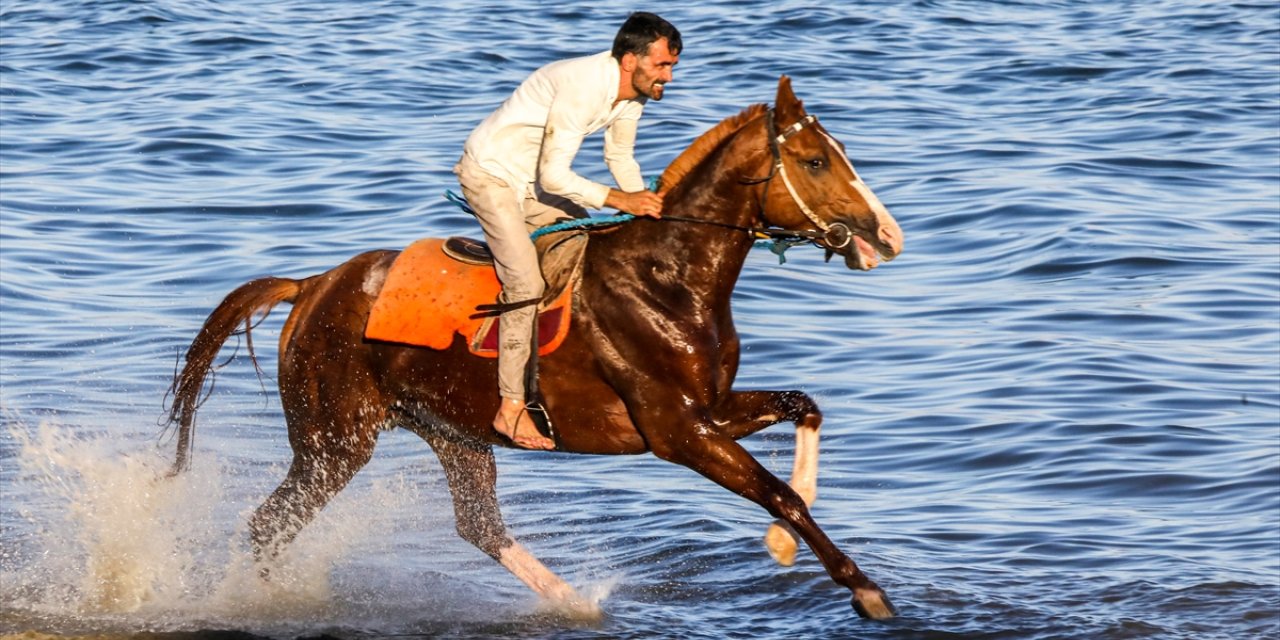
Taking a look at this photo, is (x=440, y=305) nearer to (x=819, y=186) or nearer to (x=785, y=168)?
(x=785, y=168)

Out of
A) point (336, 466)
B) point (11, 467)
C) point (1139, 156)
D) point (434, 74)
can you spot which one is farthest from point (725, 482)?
point (434, 74)

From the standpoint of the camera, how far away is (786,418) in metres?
8.89

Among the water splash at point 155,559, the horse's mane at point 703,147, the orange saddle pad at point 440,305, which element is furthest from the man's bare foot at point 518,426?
the water splash at point 155,559

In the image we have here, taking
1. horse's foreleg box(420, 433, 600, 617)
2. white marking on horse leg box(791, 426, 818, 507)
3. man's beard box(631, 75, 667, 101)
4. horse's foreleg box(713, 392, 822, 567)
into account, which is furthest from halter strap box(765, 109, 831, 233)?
horse's foreleg box(420, 433, 600, 617)

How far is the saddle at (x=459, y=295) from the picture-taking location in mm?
8930

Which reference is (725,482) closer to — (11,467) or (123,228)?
(11,467)

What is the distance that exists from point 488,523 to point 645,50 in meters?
3.09

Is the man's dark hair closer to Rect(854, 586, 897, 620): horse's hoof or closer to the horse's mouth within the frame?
the horse's mouth

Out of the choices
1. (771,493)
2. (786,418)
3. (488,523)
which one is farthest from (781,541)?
(488,523)

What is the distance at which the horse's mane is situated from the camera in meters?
8.62

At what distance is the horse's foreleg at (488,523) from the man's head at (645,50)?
8.72ft

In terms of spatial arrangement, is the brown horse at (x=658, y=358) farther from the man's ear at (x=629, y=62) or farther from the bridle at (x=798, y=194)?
the man's ear at (x=629, y=62)

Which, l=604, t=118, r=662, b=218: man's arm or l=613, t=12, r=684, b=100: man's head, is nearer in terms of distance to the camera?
l=613, t=12, r=684, b=100: man's head

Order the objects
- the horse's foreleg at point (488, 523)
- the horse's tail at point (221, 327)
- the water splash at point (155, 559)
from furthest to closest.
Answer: the horse's foreleg at point (488, 523)
the horse's tail at point (221, 327)
the water splash at point (155, 559)
